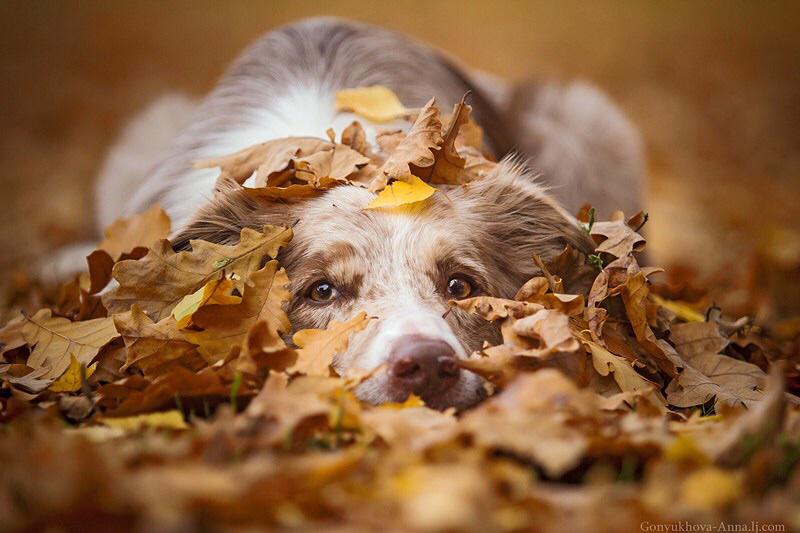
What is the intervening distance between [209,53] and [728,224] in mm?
4503

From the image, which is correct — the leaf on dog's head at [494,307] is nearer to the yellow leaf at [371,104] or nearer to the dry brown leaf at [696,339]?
the dry brown leaf at [696,339]

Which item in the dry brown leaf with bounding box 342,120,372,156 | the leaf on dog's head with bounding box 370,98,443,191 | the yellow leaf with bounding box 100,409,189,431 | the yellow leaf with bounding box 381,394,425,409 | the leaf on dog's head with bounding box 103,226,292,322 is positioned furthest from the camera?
the dry brown leaf with bounding box 342,120,372,156

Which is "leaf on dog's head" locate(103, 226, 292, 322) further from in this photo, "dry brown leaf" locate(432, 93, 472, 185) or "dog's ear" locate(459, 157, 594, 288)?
"dog's ear" locate(459, 157, 594, 288)

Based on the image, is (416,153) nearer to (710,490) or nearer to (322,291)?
(322,291)

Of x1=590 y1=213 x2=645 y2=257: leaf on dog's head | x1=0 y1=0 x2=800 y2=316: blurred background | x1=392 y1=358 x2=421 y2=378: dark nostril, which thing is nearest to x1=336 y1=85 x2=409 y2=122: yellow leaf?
x1=590 y1=213 x2=645 y2=257: leaf on dog's head

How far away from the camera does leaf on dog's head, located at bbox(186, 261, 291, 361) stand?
2.21 m

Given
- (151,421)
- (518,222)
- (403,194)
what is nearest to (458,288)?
(403,194)

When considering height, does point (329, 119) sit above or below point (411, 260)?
above

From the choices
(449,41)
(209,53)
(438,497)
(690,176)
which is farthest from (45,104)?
(438,497)

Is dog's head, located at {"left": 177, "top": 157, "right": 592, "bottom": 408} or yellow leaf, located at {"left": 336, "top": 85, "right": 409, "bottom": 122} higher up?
yellow leaf, located at {"left": 336, "top": 85, "right": 409, "bottom": 122}

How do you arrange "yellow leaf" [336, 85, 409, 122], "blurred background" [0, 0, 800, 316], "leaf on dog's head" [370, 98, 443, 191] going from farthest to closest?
"blurred background" [0, 0, 800, 316]
"yellow leaf" [336, 85, 409, 122]
"leaf on dog's head" [370, 98, 443, 191]

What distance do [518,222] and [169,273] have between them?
1.10 meters

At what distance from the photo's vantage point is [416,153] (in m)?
2.51

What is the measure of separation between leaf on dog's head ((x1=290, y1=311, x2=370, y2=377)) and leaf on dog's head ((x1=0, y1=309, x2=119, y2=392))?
0.53 metres
